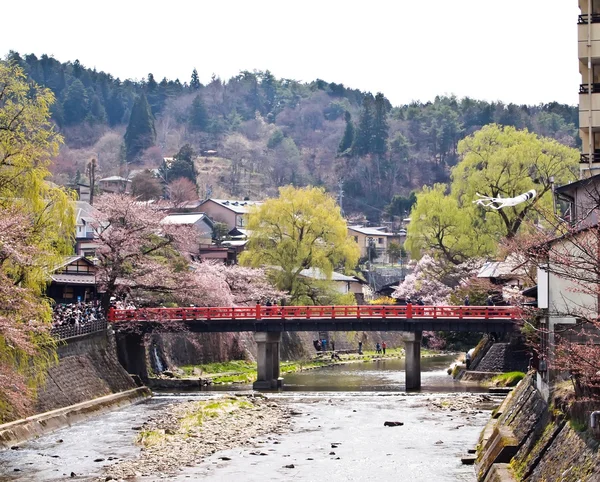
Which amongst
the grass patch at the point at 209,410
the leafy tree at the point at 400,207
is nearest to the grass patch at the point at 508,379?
the grass patch at the point at 209,410

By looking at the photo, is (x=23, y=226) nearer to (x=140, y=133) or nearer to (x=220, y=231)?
(x=220, y=231)

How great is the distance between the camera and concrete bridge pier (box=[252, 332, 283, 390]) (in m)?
48.7

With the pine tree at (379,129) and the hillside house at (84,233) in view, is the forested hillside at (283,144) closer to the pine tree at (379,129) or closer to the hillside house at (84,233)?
the pine tree at (379,129)

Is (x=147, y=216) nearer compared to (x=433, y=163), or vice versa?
(x=147, y=216)

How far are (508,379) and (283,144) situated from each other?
13676 centimetres

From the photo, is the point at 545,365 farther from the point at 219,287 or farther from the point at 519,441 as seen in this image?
the point at 219,287

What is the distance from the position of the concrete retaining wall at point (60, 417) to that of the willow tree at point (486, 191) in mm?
23064

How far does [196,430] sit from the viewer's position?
33125 millimetres

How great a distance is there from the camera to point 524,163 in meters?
57.4

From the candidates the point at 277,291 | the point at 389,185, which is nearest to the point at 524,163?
the point at 277,291

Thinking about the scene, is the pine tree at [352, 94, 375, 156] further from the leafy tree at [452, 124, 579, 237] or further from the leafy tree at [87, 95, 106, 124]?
the leafy tree at [452, 124, 579, 237]

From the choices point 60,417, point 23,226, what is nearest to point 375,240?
point 60,417

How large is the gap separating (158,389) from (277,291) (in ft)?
35.8

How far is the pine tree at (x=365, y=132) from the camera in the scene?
482ft
